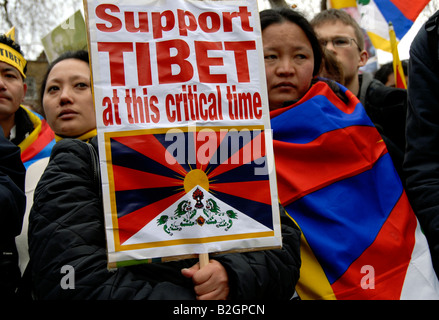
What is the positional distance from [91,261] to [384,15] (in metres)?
3.08

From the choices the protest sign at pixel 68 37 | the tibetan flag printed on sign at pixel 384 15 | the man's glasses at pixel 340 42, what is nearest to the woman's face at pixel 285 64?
the man's glasses at pixel 340 42

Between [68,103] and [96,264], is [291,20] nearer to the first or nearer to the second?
[68,103]

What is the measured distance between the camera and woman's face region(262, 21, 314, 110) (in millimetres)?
2232

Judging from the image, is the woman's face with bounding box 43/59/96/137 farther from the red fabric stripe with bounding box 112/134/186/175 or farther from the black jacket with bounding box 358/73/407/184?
the black jacket with bounding box 358/73/407/184

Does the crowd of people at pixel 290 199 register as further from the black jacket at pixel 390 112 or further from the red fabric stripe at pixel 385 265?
the black jacket at pixel 390 112

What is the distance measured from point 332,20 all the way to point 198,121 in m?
2.02

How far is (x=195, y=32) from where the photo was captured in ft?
5.35

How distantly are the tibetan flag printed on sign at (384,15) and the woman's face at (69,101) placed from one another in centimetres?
245

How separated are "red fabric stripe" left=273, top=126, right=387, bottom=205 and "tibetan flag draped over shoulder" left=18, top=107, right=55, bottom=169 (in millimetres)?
1466

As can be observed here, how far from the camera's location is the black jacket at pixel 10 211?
65.9 inches
